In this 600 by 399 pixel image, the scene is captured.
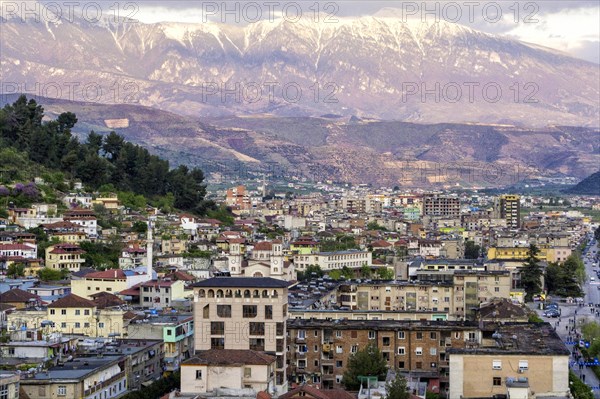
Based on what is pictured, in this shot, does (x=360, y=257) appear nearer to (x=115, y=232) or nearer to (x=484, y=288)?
(x=115, y=232)

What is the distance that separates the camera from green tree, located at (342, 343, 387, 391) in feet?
144

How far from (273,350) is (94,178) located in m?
54.3

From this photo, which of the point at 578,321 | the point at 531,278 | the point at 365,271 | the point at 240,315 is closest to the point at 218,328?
the point at 240,315

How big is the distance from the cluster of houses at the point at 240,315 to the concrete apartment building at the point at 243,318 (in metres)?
0.04

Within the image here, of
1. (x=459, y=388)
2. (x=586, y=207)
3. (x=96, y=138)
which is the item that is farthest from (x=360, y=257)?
(x=586, y=207)

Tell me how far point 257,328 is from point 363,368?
3486 mm

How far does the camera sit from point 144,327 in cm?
4891

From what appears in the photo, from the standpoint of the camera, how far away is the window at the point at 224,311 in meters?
44.3

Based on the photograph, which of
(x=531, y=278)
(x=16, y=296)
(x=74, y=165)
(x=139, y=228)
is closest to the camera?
(x=16, y=296)

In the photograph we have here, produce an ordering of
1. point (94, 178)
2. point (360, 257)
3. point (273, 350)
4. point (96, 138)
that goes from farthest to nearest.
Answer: point (96, 138)
point (94, 178)
point (360, 257)
point (273, 350)

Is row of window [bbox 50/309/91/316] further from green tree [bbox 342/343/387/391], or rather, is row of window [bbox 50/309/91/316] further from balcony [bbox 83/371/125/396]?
green tree [bbox 342/343/387/391]

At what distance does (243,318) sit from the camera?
44.2 m

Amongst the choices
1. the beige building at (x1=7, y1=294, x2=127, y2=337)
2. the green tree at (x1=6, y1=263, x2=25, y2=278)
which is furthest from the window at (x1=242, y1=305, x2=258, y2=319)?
the green tree at (x1=6, y1=263, x2=25, y2=278)

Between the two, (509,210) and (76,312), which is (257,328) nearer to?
(76,312)
